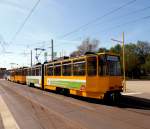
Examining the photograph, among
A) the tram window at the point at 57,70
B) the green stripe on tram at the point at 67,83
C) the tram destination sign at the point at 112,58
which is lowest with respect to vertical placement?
the green stripe on tram at the point at 67,83

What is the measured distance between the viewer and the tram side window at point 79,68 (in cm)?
1973

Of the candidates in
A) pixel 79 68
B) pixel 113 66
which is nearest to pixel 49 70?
pixel 79 68

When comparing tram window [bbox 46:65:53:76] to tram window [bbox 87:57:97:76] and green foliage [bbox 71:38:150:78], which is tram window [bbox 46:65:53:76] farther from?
green foliage [bbox 71:38:150:78]

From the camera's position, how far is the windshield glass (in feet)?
61.1

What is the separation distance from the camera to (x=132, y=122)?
37.0 ft

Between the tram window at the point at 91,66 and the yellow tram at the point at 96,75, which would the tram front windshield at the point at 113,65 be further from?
the tram window at the point at 91,66

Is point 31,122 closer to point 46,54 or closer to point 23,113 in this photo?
point 23,113

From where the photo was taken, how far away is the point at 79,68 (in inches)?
800

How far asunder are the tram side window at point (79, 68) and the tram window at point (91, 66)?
0.64 metres

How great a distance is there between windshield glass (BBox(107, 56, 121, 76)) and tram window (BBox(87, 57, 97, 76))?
0.85 m

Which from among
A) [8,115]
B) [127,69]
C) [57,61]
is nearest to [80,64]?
[57,61]

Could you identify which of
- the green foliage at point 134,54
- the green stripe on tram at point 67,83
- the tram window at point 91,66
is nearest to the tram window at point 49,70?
the green stripe on tram at point 67,83

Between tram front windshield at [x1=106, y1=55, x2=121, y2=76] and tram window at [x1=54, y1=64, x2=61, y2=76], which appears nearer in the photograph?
tram front windshield at [x1=106, y1=55, x2=121, y2=76]

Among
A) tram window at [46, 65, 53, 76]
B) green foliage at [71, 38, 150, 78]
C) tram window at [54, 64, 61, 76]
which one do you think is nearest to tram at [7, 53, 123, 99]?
tram window at [54, 64, 61, 76]
